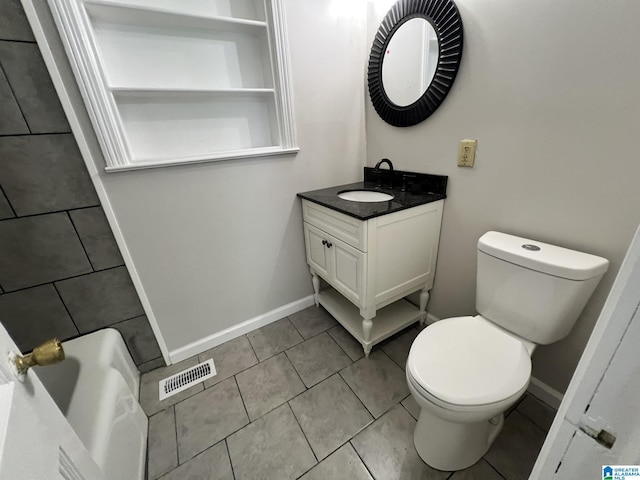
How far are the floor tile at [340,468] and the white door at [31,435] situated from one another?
0.78 m

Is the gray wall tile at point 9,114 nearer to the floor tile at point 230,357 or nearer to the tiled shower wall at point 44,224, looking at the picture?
the tiled shower wall at point 44,224

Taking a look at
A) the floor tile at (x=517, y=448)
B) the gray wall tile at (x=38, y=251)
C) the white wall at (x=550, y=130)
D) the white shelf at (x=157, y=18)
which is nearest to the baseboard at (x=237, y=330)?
the gray wall tile at (x=38, y=251)

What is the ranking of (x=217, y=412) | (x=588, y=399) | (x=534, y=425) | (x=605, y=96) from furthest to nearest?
(x=217, y=412) → (x=534, y=425) → (x=605, y=96) → (x=588, y=399)

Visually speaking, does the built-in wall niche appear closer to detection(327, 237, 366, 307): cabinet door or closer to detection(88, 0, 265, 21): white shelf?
detection(88, 0, 265, 21): white shelf

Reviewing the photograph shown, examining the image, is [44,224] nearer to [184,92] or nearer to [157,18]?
[184,92]

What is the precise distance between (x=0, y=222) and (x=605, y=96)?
222 centimetres

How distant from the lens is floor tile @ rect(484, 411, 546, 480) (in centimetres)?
103

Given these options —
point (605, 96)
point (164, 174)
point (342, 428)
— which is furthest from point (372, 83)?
point (342, 428)

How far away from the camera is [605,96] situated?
873 millimetres

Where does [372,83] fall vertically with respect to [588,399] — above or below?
above

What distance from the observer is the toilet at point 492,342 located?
0.88 metres

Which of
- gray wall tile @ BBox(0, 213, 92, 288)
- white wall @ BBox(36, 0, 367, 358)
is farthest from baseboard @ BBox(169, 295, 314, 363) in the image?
gray wall tile @ BBox(0, 213, 92, 288)

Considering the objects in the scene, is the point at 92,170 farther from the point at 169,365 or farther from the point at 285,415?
the point at 285,415

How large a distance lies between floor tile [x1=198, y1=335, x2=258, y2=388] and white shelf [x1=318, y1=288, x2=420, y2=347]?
0.57 meters
